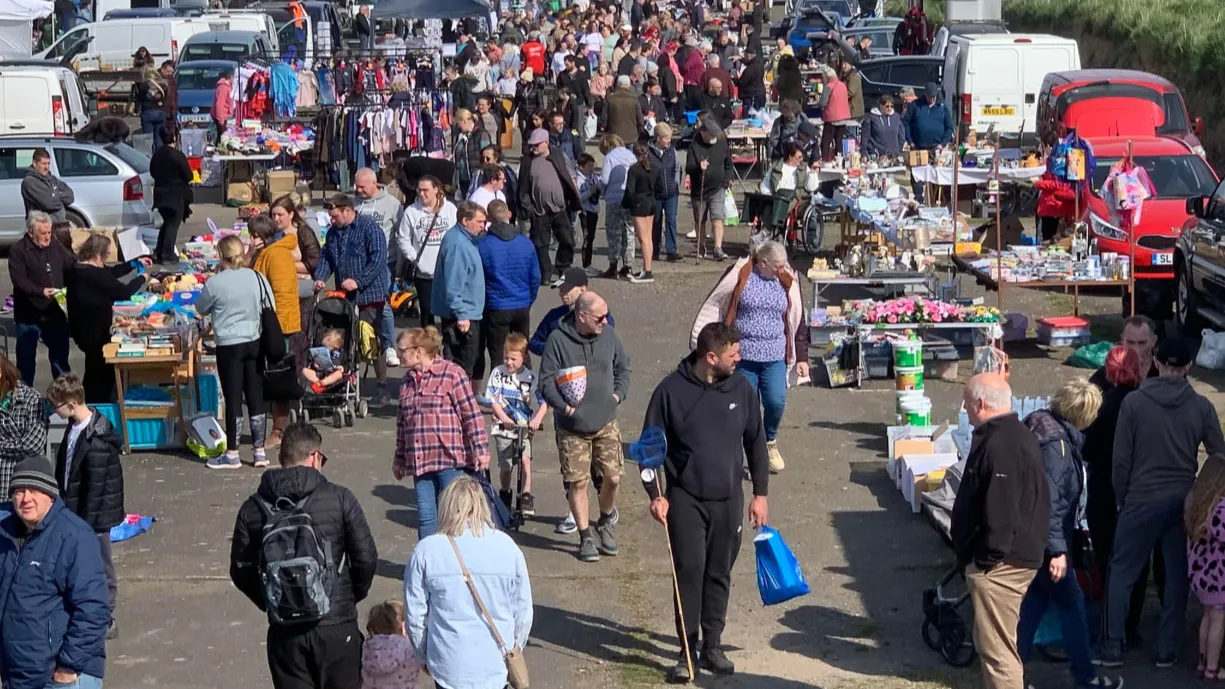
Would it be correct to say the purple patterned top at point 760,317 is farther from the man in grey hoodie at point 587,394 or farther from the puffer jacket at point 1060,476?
the puffer jacket at point 1060,476

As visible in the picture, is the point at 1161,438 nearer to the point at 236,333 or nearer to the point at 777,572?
the point at 777,572

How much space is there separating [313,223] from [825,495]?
737 cm

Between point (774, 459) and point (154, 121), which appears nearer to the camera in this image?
point (774, 459)

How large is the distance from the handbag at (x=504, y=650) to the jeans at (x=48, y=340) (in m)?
8.48

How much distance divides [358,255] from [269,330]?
Result: 1.80 metres

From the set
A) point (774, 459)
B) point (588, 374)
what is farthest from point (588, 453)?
point (774, 459)

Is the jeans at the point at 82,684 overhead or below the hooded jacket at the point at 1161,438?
below

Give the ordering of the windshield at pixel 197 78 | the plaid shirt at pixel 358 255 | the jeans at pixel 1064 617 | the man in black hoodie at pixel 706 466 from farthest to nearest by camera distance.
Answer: the windshield at pixel 197 78, the plaid shirt at pixel 358 255, the man in black hoodie at pixel 706 466, the jeans at pixel 1064 617

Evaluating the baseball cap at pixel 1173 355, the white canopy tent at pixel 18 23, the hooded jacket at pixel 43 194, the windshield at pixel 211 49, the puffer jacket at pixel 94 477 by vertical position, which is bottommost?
the puffer jacket at pixel 94 477

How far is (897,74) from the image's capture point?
29969 mm

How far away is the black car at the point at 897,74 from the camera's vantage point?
→ 29.7 metres

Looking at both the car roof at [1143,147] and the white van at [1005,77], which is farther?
the white van at [1005,77]

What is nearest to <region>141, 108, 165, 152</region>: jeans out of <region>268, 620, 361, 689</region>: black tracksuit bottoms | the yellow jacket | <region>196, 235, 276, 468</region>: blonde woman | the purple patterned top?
the yellow jacket

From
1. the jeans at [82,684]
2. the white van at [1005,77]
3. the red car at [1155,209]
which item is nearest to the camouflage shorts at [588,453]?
the jeans at [82,684]
